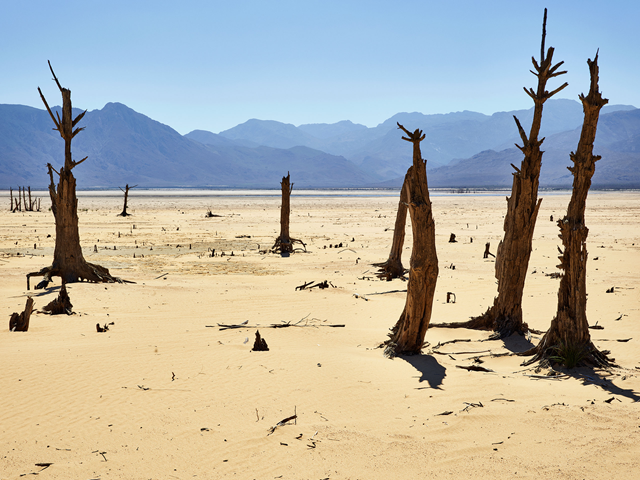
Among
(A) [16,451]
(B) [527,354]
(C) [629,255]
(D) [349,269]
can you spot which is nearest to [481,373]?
(B) [527,354]

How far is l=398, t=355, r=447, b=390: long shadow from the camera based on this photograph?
19.8 ft

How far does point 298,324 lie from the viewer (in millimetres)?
9164

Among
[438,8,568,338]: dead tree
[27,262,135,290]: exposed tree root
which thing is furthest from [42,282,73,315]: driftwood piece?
[438,8,568,338]: dead tree

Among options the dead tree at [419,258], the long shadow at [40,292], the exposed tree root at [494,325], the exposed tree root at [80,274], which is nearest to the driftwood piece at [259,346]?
the dead tree at [419,258]

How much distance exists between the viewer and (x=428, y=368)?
653 cm

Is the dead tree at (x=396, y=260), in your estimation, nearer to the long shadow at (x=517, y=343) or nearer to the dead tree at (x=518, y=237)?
the dead tree at (x=518, y=237)

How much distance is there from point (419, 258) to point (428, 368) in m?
1.39

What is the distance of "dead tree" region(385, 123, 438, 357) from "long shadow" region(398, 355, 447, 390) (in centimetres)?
20

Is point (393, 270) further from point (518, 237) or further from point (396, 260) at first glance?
point (518, 237)

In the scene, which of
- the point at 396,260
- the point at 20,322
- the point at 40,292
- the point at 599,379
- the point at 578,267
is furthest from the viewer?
the point at 396,260

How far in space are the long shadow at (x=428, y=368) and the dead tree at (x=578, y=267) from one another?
1.35 m

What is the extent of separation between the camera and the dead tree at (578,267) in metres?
6.18

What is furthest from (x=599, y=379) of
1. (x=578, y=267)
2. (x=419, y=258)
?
(x=419, y=258)

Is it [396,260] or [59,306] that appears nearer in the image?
[59,306]
